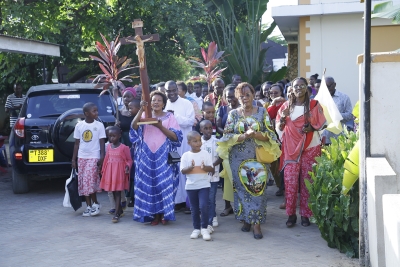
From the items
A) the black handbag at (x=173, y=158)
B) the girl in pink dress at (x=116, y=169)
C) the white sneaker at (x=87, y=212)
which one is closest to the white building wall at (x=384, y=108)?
the black handbag at (x=173, y=158)

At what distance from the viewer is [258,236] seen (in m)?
7.21

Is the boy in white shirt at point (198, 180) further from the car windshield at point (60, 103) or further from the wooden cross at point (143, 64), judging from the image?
the car windshield at point (60, 103)

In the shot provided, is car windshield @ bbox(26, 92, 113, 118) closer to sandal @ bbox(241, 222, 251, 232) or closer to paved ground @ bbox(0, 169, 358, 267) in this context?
paved ground @ bbox(0, 169, 358, 267)

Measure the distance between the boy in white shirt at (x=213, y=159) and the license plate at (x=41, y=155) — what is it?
2.90 m

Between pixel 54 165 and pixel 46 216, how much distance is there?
1.20 m

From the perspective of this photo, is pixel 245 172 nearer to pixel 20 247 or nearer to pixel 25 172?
pixel 20 247

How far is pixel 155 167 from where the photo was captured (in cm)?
795

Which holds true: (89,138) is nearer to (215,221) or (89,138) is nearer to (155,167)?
(155,167)

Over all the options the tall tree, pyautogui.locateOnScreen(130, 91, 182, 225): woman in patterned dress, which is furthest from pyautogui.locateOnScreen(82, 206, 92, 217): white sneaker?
the tall tree

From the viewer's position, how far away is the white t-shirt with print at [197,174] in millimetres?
7195

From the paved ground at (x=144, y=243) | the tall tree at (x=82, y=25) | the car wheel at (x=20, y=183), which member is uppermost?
the tall tree at (x=82, y=25)

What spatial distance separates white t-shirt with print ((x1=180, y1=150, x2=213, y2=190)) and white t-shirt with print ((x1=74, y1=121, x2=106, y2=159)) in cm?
179

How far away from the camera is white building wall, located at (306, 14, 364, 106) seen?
14.6 metres

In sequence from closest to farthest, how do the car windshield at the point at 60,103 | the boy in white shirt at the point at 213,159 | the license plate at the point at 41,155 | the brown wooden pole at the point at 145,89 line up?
the brown wooden pole at the point at 145,89 → the boy in white shirt at the point at 213,159 → the license plate at the point at 41,155 → the car windshield at the point at 60,103
